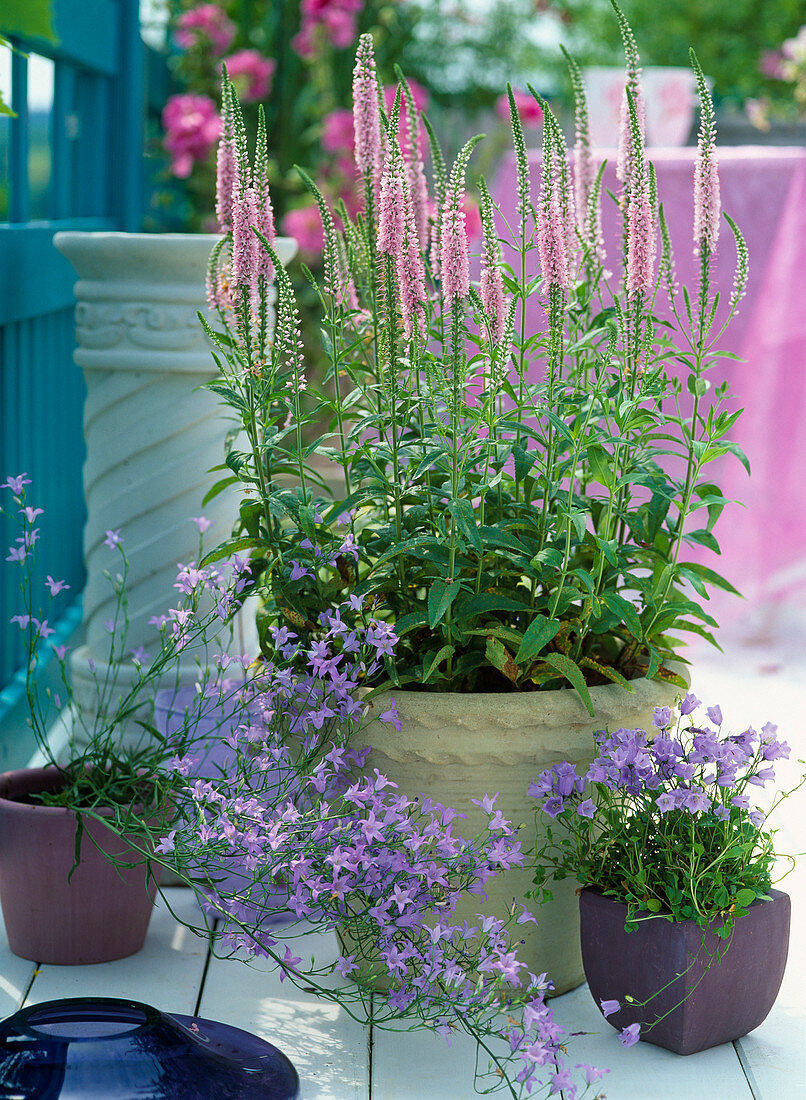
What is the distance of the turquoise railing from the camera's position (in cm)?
223

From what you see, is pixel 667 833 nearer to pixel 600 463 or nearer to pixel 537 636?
pixel 537 636

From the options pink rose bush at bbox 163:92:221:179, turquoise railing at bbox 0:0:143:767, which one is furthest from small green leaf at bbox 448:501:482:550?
pink rose bush at bbox 163:92:221:179

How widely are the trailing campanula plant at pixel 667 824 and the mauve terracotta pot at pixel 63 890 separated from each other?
1.77ft

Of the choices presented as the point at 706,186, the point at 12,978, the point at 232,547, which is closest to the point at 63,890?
the point at 12,978

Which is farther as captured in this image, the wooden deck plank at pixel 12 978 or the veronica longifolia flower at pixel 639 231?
the wooden deck plank at pixel 12 978

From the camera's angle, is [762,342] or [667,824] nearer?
[667,824]

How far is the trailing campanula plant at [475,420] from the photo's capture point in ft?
4.60

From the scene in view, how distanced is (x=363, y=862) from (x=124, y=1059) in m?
0.31

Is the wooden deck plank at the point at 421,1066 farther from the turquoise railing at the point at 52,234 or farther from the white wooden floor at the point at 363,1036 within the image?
the turquoise railing at the point at 52,234

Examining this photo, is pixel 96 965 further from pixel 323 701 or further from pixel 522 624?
pixel 522 624

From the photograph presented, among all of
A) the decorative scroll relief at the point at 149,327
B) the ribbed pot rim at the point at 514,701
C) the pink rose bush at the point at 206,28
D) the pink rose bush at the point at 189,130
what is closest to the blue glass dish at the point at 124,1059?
the ribbed pot rim at the point at 514,701

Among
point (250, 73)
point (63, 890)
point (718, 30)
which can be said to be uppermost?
point (718, 30)

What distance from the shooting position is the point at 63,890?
1597mm

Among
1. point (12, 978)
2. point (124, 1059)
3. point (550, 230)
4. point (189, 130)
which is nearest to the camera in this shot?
point (124, 1059)
